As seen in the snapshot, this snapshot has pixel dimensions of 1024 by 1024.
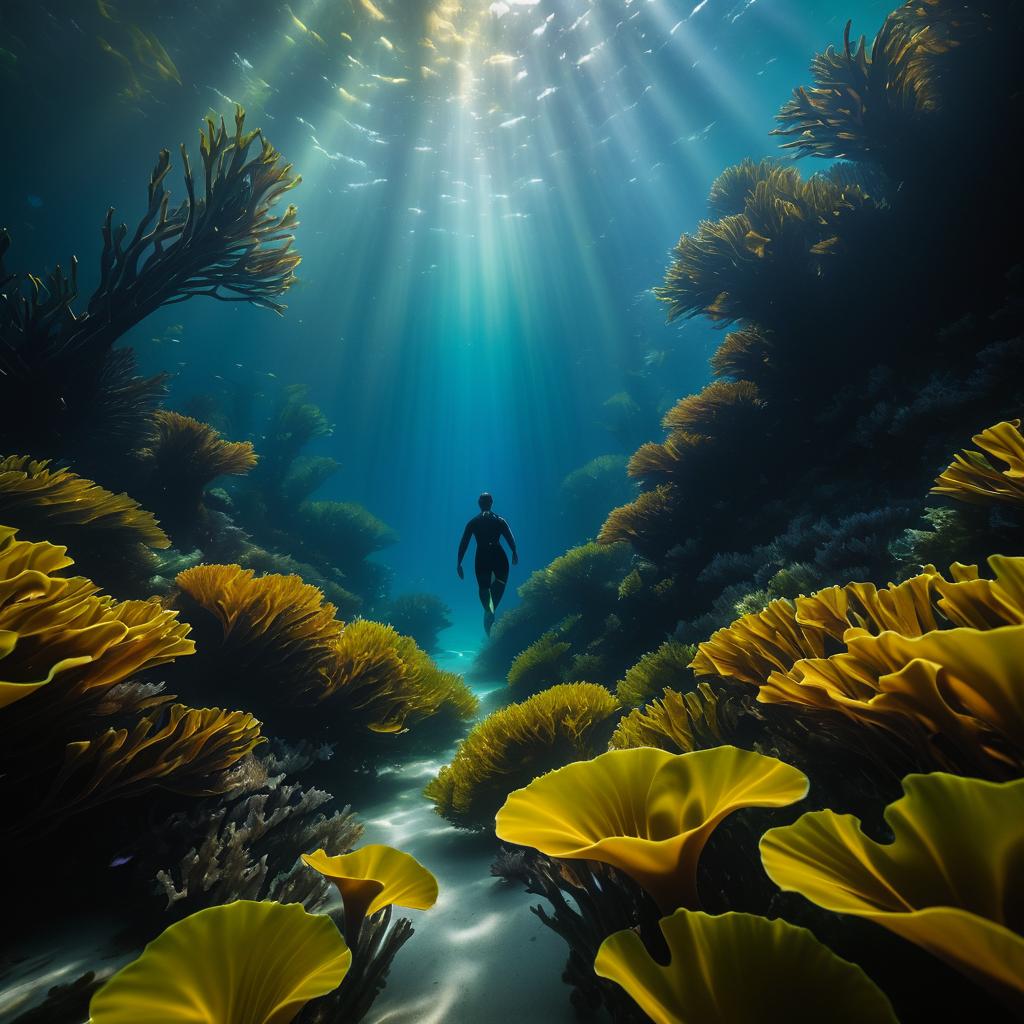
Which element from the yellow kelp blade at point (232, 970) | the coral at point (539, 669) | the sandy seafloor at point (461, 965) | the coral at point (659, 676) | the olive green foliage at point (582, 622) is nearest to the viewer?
the yellow kelp blade at point (232, 970)

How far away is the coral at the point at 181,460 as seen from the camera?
5.01 metres

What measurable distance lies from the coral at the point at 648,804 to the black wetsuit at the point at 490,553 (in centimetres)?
429

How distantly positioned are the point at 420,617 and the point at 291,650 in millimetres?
9830

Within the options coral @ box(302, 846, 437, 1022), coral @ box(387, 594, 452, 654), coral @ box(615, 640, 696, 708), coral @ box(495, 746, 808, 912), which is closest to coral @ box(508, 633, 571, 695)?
coral @ box(615, 640, 696, 708)

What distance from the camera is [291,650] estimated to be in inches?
110

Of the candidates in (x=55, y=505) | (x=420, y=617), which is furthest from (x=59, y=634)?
(x=420, y=617)

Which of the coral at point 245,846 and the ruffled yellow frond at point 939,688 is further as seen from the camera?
the coral at point 245,846

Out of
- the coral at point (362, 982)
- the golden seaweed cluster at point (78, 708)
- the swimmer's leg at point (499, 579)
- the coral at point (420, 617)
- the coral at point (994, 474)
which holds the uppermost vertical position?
the coral at point (420, 617)

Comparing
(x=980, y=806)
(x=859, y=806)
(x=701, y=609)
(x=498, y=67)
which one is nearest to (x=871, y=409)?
(x=701, y=609)

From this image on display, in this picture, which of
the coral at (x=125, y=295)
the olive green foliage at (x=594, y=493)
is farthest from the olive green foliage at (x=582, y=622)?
the olive green foliage at (x=594, y=493)

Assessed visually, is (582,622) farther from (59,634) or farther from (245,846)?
(59,634)

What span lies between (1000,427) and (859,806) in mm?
1245

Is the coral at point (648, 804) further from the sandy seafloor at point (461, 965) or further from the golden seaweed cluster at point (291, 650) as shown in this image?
the golden seaweed cluster at point (291, 650)

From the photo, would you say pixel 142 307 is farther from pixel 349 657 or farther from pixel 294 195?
pixel 294 195
